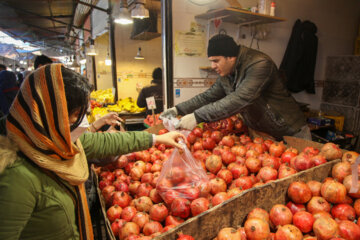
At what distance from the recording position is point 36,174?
118 centimetres

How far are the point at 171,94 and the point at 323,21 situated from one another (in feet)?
14.4

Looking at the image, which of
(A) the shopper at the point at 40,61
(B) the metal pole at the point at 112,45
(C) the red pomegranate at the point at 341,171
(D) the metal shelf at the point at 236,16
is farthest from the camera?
(B) the metal pole at the point at 112,45

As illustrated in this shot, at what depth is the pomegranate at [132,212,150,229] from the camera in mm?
1716

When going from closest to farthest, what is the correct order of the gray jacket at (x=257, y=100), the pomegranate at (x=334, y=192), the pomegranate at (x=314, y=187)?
the pomegranate at (x=334, y=192) → the pomegranate at (x=314, y=187) → the gray jacket at (x=257, y=100)

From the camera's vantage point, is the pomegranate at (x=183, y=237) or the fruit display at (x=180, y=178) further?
the fruit display at (x=180, y=178)

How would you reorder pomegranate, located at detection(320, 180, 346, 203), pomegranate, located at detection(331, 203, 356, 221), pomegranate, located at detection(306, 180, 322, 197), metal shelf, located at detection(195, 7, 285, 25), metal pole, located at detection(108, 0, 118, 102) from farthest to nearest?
metal pole, located at detection(108, 0, 118, 102) → metal shelf, located at detection(195, 7, 285, 25) → pomegranate, located at detection(306, 180, 322, 197) → pomegranate, located at detection(320, 180, 346, 203) → pomegranate, located at detection(331, 203, 356, 221)

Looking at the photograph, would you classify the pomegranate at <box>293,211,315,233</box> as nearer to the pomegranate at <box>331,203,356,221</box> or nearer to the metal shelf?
the pomegranate at <box>331,203,356,221</box>

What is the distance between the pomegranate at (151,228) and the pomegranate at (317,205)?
105 centimetres

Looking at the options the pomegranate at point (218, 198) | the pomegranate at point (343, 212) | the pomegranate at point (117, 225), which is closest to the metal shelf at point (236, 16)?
the pomegranate at point (218, 198)

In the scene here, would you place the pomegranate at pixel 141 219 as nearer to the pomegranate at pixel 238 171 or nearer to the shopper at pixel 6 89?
the pomegranate at pixel 238 171

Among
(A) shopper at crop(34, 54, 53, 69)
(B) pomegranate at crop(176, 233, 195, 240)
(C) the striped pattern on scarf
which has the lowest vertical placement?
(B) pomegranate at crop(176, 233, 195, 240)

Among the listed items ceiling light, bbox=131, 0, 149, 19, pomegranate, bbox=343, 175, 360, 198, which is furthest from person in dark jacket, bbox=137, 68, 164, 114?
pomegranate, bbox=343, 175, 360, 198

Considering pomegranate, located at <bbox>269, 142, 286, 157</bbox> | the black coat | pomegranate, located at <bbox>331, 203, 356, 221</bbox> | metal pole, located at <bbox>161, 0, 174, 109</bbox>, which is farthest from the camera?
the black coat

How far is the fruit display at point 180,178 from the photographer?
173 cm
